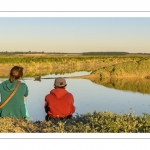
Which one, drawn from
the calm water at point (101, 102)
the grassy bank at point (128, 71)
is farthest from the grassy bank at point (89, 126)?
the grassy bank at point (128, 71)

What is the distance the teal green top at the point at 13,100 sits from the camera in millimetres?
6847

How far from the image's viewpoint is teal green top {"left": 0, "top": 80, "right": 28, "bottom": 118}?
22.5ft

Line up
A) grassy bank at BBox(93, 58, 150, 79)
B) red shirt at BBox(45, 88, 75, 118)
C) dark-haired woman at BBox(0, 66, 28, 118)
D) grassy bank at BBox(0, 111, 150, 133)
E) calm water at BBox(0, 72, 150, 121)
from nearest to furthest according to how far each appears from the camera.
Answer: grassy bank at BBox(0, 111, 150, 133) → dark-haired woman at BBox(0, 66, 28, 118) → red shirt at BBox(45, 88, 75, 118) → calm water at BBox(0, 72, 150, 121) → grassy bank at BBox(93, 58, 150, 79)

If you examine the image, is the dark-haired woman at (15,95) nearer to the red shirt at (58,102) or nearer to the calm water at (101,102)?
the red shirt at (58,102)

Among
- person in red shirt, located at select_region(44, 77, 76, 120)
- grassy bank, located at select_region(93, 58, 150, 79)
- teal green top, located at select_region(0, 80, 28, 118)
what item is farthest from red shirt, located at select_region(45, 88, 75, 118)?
grassy bank, located at select_region(93, 58, 150, 79)

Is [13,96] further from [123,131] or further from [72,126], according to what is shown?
[123,131]

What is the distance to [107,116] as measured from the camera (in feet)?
21.6

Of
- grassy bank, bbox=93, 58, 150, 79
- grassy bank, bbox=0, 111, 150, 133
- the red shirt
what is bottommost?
grassy bank, bbox=0, 111, 150, 133

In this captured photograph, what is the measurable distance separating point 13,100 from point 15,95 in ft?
0.38

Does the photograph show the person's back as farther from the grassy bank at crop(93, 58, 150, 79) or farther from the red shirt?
the grassy bank at crop(93, 58, 150, 79)

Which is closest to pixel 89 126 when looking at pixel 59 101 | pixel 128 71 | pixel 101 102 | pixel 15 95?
pixel 59 101

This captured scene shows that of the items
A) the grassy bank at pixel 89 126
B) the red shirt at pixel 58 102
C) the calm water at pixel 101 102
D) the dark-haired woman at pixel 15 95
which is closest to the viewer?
the grassy bank at pixel 89 126

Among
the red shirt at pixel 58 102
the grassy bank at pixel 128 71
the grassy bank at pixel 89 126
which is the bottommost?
the grassy bank at pixel 89 126
